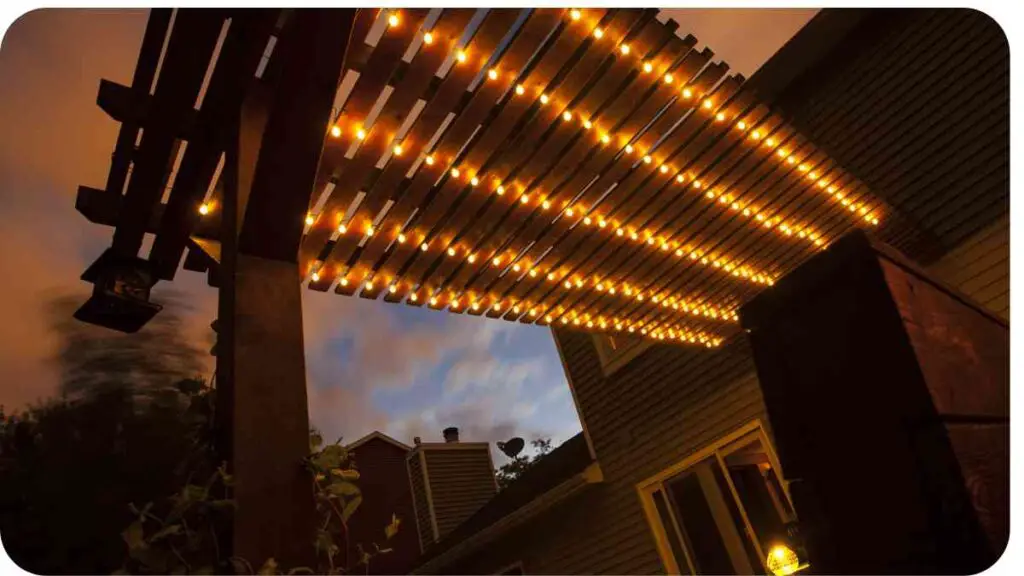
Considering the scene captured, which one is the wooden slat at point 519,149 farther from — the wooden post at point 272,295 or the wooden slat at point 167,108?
the wooden slat at point 167,108

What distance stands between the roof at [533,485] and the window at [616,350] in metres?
1.51

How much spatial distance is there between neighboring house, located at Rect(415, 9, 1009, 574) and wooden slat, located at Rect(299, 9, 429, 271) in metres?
3.65

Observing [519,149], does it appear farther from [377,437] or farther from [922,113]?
[377,437]

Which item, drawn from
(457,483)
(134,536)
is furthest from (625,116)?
(457,483)

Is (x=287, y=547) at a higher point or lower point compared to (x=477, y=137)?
lower

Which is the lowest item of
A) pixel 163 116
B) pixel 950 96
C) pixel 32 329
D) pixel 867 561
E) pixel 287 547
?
pixel 867 561

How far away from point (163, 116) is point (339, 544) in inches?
92.3

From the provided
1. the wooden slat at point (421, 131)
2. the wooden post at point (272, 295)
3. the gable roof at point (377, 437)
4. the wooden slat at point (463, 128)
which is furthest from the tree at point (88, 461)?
the gable roof at point (377, 437)

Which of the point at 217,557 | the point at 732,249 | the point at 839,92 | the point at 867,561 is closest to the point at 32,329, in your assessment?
the point at 217,557

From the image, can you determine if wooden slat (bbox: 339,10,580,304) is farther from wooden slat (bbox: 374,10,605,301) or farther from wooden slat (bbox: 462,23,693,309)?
wooden slat (bbox: 462,23,693,309)

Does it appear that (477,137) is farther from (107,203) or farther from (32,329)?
(32,329)

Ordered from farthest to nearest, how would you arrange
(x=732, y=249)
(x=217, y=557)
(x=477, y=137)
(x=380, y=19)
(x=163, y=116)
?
(x=732, y=249)
(x=477, y=137)
(x=163, y=116)
(x=380, y=19)
(x=217, y=557)

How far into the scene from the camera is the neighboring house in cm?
616

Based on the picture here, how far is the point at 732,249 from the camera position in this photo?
19.7 feet
